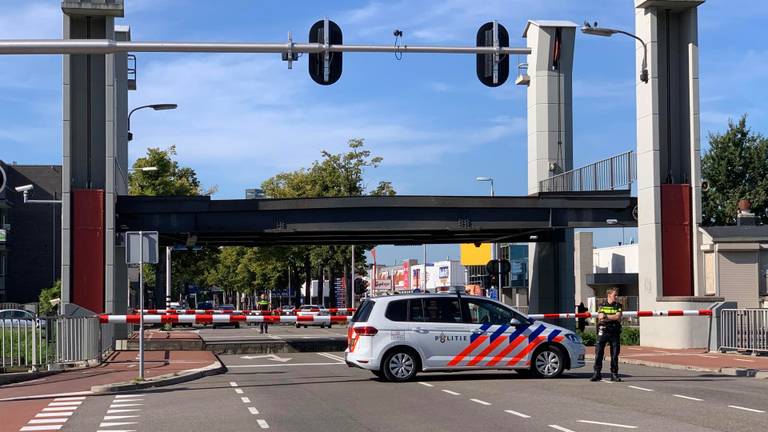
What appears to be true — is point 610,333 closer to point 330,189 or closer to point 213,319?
point 213,319

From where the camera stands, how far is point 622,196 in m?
34.3

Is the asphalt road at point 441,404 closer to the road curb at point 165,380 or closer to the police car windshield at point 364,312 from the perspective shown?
the road curb at point 165,380

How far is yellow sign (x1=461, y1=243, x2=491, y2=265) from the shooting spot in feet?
268

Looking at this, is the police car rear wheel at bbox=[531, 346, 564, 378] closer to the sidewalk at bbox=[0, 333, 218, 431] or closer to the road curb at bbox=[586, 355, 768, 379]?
the road curb at bbox=[586, 355, 768, 379]

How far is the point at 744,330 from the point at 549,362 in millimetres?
8847

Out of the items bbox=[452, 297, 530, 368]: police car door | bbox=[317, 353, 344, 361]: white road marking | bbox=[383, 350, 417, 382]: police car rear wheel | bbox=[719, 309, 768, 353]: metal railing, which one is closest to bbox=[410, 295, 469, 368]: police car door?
bbox=[452, 297, 530, 368]: police car door

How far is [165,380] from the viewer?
19719mm

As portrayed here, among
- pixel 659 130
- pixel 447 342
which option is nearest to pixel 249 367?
pixel 447 342

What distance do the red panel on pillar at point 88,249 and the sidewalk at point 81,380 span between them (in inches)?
96.7

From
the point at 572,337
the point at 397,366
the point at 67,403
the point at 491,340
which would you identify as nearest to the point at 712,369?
the point at 572,337

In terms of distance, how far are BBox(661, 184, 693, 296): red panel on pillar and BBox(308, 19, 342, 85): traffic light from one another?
1734 centimetres

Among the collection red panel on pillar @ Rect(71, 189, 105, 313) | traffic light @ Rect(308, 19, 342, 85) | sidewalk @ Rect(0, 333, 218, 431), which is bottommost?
sidewalk @ Rect(0, 333, 218, 431)

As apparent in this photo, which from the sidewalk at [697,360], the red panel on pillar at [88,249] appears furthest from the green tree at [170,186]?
the sidewalk at [697,360]

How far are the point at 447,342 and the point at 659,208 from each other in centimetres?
1410
